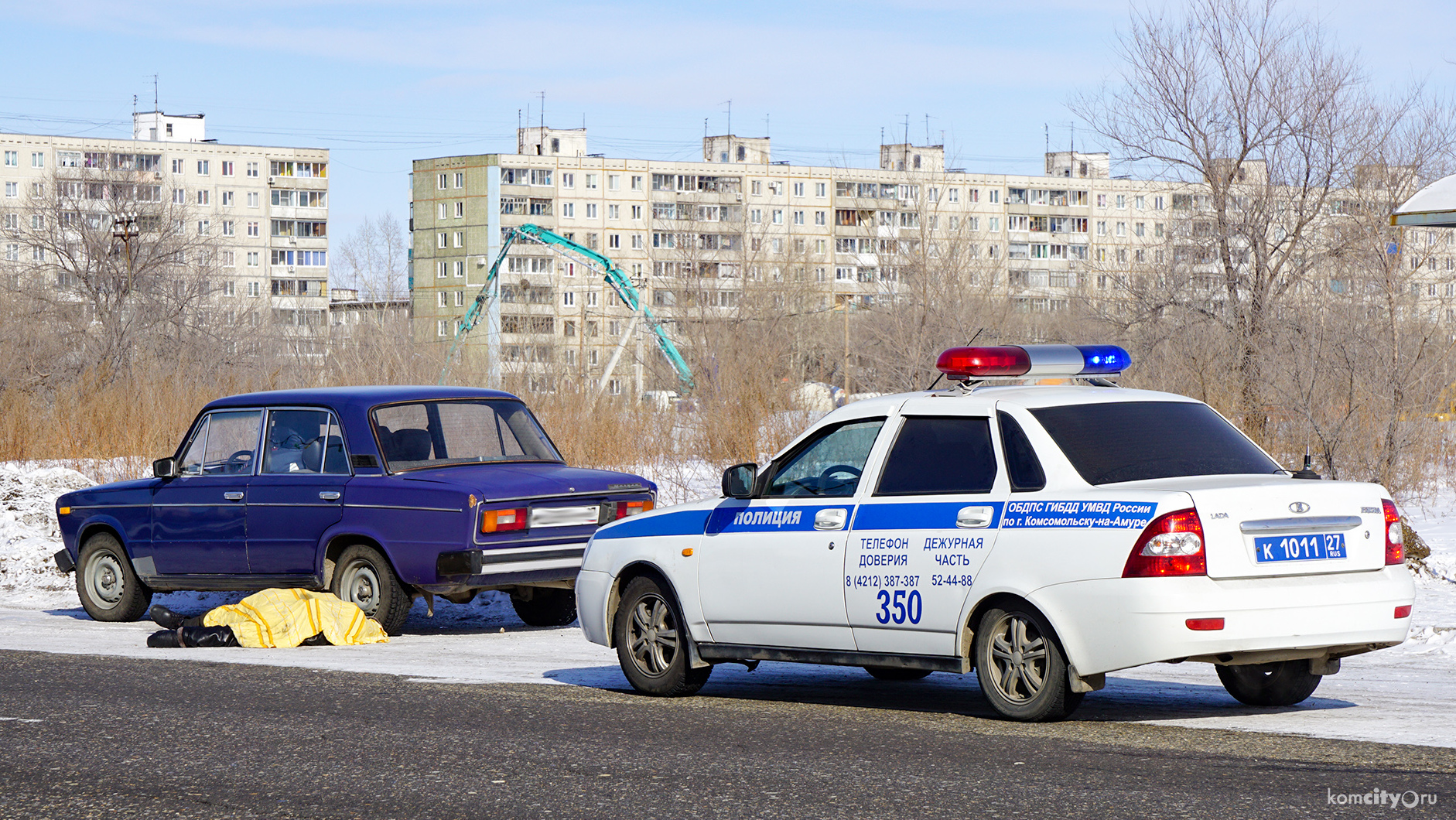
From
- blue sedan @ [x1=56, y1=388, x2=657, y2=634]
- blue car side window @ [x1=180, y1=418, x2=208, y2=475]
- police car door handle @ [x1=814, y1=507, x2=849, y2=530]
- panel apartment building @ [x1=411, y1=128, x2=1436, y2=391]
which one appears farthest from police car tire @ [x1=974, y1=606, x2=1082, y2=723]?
panel apartment building @ [x1=411, y1=128, x2=1436, y2=391]

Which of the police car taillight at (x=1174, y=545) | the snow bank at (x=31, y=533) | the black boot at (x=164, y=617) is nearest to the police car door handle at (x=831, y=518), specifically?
the police car taillight at (x=1174, y=545)

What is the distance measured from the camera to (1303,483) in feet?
25.4

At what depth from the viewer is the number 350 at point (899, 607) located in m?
8.30

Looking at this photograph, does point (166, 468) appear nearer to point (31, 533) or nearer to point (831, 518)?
point (831, 518)

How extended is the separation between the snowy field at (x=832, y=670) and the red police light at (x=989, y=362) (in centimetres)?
176

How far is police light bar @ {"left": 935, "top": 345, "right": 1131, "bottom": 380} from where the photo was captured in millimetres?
8844

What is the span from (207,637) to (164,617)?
1026 mm

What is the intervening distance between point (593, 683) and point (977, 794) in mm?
4148

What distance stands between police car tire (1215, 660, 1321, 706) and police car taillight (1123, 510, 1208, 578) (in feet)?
4.71

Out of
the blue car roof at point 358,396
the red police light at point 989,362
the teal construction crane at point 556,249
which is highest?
the teal construction crane at point 556,249

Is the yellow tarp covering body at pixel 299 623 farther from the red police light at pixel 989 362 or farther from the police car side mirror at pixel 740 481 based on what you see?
the red police light at pixel 989 362

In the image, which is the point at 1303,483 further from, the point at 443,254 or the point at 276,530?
the point at 443,254

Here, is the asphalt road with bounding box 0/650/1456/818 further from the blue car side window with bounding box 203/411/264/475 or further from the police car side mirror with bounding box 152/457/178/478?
the police car side mirror with bounding box 152/457/178/478

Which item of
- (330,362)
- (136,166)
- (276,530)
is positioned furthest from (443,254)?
(276,530)
